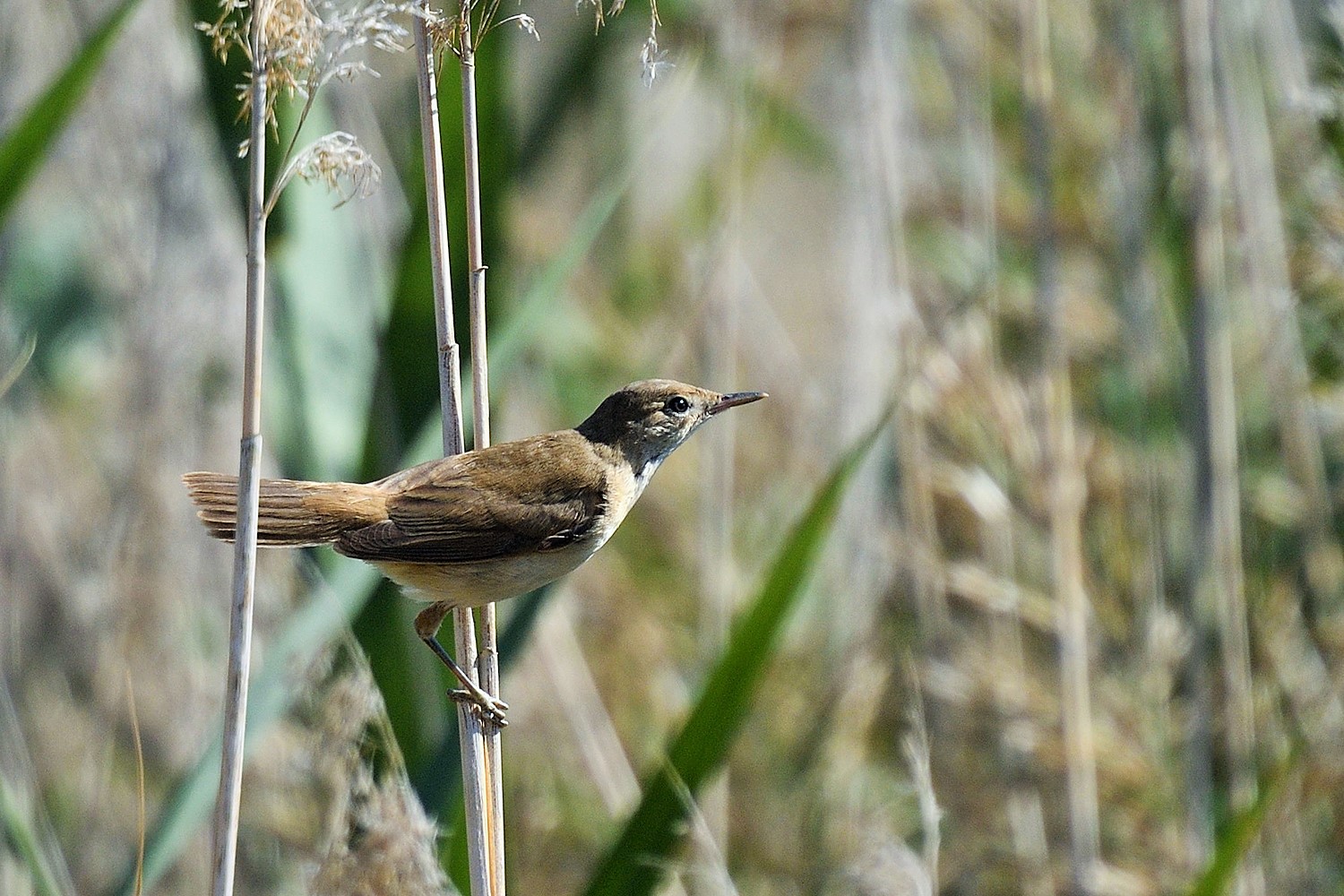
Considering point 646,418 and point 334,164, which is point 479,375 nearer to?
point 334,164

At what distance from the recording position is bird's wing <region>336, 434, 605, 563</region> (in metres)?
1.74

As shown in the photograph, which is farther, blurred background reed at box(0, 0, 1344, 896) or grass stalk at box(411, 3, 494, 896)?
blurred background reed at box(0, 0, 1344, 896)

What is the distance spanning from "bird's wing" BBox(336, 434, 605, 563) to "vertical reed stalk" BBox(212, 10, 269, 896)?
1.25ft

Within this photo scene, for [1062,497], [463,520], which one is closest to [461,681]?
[463,520]

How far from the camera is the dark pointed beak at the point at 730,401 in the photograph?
1904 mm

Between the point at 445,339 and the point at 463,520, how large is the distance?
326 millimetres

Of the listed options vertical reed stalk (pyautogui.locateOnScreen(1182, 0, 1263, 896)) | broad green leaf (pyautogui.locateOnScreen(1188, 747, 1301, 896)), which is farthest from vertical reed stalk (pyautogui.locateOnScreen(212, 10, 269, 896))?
vertical reed stalk (pyautogui.locateOnScreen(1182, 0, 1263, 896))

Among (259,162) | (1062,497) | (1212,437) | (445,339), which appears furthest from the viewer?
(1062,497)

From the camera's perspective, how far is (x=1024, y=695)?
288 centimetres

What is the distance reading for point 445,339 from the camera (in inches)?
60.1

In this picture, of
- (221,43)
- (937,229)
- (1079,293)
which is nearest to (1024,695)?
(1079,293)

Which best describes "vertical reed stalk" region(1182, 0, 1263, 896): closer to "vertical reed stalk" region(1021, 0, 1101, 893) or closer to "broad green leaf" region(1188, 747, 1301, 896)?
"vertical reed stalk" region(1021, 0, 1101, 893)

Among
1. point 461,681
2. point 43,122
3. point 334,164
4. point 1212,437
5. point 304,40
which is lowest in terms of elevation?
point 461,681

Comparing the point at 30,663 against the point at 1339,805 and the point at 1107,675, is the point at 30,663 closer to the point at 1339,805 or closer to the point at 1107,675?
the point at 1107,675
